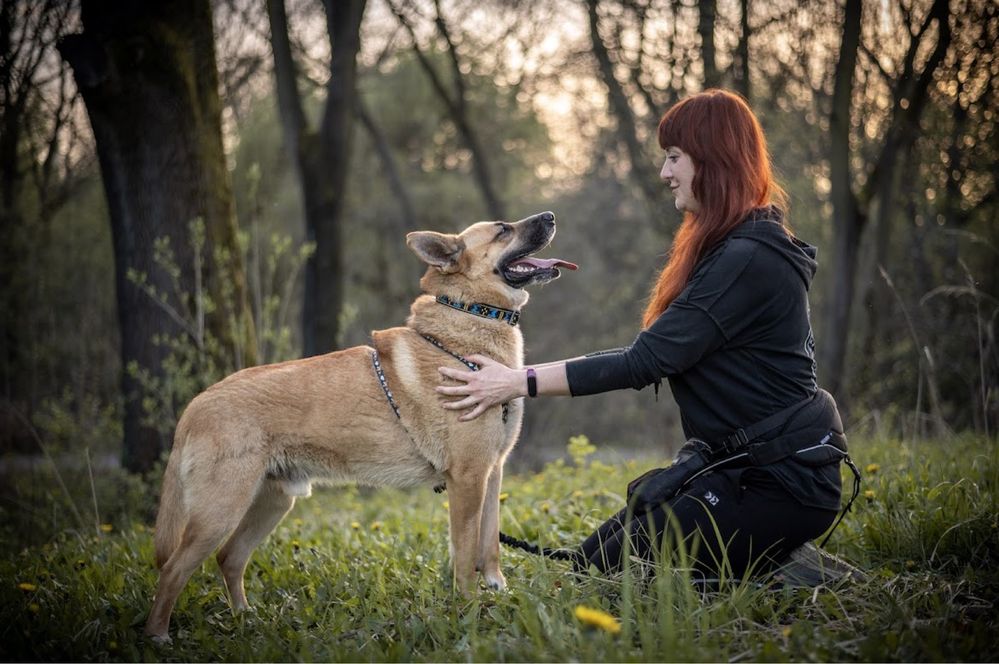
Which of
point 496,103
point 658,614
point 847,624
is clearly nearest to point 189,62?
point 658,614

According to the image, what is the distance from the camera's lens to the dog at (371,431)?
351 cm

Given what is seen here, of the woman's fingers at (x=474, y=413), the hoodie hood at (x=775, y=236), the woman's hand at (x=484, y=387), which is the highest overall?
the hoodie hood at (x=775, y=236)

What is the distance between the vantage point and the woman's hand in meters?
3.45

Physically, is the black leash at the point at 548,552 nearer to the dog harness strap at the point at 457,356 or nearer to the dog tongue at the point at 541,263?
the dog harness strap at the point at 457,356

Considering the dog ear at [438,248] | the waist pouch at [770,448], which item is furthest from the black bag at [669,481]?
the dog ear at [438,248]

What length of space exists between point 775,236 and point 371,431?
2.10 metres

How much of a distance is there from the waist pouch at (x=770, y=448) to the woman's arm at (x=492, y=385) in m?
0.59

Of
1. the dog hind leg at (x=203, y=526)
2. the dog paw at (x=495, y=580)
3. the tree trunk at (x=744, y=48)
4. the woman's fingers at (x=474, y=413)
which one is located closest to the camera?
the dog hind leg at (x=203, y=526)

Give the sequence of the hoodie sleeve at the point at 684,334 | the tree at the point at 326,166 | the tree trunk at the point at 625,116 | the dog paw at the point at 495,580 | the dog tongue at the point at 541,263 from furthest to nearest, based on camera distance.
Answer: the tree trunk at the point at 625,116 < the tree at the point at 326,166 < the dog tongue at the point at 541,263 < the dog paw at the point at 495,580 < the hoodie sleeve at the point at 684,334

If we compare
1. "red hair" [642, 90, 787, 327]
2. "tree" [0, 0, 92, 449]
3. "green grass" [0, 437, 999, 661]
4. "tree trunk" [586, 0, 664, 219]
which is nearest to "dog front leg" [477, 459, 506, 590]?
"green grass" [0, 437, 999, 661]

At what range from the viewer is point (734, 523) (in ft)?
10.4

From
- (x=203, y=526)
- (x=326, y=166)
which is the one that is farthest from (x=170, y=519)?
(x=326, y=166)

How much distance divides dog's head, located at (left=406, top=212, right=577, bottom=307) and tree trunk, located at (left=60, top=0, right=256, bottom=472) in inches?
111

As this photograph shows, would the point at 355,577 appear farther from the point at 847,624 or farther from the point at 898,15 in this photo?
the point at 898,15
